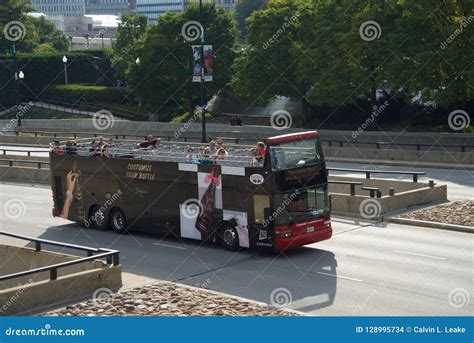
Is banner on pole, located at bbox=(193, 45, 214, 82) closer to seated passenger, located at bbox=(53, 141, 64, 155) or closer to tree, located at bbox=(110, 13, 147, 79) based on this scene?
seated passenger, located at bbox=(53, 141, 64, 155)

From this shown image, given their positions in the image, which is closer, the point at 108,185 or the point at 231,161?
the point at 231,161

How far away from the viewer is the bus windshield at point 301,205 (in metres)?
21.9

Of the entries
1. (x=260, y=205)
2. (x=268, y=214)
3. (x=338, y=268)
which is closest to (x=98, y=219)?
(x=260, y=205)

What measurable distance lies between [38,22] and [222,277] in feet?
394

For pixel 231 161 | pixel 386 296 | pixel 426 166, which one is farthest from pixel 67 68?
pixel 386 296

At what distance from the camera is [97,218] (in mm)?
27766

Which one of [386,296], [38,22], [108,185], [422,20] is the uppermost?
[38,22]

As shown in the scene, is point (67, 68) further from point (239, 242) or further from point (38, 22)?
point (239, 242)

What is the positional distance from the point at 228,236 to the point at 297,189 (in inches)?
102

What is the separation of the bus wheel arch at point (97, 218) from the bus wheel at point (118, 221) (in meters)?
0.22

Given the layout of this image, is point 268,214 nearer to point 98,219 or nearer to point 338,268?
point 338,268

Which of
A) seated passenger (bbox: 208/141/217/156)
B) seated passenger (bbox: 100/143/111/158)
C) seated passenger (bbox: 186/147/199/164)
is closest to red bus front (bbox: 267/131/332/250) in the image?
seated passenger (bbox: 208/141/217/156)

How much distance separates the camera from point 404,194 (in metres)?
28.1

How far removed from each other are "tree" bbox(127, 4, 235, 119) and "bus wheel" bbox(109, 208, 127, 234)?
41054 mm
